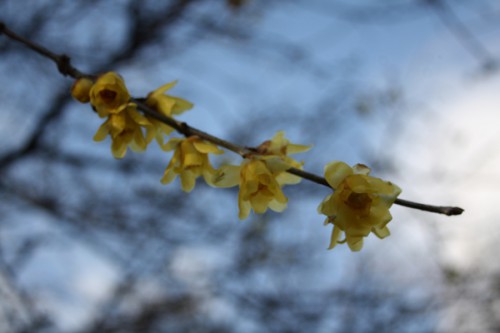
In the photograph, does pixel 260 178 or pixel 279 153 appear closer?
pixel 260 178


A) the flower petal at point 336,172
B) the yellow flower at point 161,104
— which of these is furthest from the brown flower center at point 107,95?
the flower petal at point 336,172

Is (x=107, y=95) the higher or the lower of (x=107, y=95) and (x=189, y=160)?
the higher

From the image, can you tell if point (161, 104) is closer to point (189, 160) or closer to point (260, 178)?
point (189, 160)

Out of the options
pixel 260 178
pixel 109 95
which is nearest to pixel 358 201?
pixel 260 178

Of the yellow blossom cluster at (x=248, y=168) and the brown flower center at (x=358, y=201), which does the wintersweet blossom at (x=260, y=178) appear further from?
the brown flower center at (x=358, y=201)

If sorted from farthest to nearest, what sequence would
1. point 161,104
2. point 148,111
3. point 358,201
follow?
point 161,104 → point 148,111 → point 358,201

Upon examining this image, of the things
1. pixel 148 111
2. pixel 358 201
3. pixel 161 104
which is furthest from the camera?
pixel 161 104

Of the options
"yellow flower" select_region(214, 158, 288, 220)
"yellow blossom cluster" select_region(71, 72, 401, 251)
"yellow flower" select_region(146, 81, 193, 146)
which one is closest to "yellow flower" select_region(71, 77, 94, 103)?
"yellow blossom cluster" select_region(71, 72, 401, 251)
